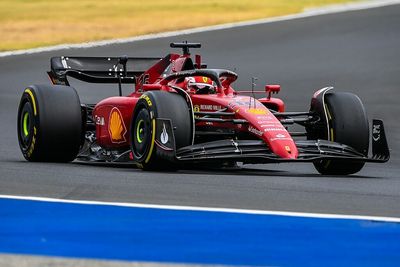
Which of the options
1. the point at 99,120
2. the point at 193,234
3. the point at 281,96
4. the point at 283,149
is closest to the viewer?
the point at 193,234

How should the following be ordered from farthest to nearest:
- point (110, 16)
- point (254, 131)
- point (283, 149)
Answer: point (110, 16)
point (254, 131)
point (283, 149)

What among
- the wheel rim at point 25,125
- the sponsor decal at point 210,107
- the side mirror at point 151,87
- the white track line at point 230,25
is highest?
the side mirror at point 151,87

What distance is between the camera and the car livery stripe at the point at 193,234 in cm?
627

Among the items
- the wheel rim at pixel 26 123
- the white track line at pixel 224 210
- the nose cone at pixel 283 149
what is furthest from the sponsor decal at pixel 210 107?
the white track line at pixel 224 210

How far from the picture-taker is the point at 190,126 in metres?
10.8

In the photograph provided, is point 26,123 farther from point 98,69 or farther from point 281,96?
point 281,96

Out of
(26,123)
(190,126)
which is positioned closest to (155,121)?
(190,126)

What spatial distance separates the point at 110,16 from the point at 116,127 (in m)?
21.2

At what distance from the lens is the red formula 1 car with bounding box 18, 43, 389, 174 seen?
35.0 ft

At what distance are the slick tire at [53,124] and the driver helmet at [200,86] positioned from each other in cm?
118

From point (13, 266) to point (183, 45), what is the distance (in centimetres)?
684

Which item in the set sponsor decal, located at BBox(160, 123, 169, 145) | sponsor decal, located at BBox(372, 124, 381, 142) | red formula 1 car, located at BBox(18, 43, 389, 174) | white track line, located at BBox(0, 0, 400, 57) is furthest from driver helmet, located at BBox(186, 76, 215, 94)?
white track line, located at BBox(0, 0, 400, 57)

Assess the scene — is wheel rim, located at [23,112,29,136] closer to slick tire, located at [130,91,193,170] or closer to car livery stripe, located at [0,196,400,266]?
slick tire, located at [130,91,193,170]

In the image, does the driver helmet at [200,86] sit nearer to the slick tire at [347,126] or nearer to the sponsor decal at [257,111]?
the sponsor decal at [257,111]
